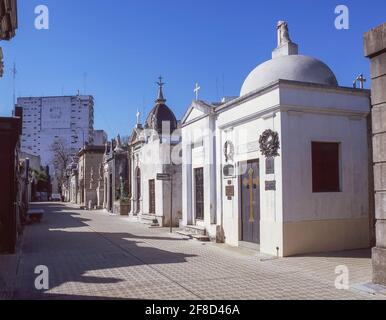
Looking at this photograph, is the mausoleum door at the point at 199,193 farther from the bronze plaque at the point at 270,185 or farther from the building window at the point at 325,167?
the building window at the point at 325,167

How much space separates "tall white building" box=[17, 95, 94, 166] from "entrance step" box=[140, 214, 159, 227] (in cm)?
7038

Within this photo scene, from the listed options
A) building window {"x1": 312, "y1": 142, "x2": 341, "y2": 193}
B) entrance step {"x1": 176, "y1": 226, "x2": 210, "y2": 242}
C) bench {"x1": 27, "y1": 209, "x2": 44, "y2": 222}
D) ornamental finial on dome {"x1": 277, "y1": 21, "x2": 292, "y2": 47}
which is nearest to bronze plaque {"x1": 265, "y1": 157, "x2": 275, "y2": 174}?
building window {"x1": 312, "y1": 142, "x2": 341, "y2": 193}

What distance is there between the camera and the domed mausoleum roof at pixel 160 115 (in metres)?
24.7

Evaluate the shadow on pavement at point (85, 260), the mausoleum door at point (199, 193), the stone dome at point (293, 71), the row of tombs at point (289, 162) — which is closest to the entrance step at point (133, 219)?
the shadow on pavement at point (85, 260)

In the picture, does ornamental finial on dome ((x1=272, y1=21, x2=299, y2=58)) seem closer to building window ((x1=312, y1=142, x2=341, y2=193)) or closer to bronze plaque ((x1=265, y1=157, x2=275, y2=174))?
building window ((x1=312, y1=142, x2=341, y2=193))

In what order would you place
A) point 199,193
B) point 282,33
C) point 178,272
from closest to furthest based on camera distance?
1. point 178,272
2. point 282,33
3. point 199,193

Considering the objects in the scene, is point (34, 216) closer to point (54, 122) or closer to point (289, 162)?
point (289, 162)

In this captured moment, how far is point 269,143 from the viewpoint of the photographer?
A: 1127 centimetres

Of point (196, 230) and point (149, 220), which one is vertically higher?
point (196, 230)

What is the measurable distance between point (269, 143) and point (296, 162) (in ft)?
2.79

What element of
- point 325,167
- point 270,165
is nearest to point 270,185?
point 270,165

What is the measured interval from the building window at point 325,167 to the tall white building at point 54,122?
273 feet
